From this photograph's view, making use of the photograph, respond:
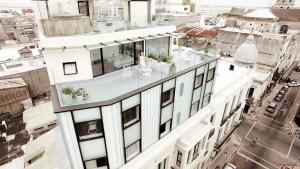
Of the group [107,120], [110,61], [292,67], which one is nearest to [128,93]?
[107,120]

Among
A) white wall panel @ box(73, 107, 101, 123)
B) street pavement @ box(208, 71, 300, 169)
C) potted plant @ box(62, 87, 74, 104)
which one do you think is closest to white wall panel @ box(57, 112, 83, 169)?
white wall panel @ box(73, 107, 101, 123)

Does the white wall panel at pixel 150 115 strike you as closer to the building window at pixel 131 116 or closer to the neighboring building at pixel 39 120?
the building window at pixel 131 116

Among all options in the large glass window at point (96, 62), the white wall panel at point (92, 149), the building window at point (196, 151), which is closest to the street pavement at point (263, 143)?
the building window at point (196, 151)

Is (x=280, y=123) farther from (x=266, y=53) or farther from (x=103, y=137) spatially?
(x=103, y=137)

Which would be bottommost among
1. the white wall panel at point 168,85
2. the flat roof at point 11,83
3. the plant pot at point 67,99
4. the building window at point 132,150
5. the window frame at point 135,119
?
the flat roof at point 11,83

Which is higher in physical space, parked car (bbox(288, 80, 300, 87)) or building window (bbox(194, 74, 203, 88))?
building window (bbox(194, 74, 203, 88))

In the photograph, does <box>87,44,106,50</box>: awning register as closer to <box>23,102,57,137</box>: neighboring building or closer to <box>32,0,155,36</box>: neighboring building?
<box>32,0,155,36</box>: neighboring building
